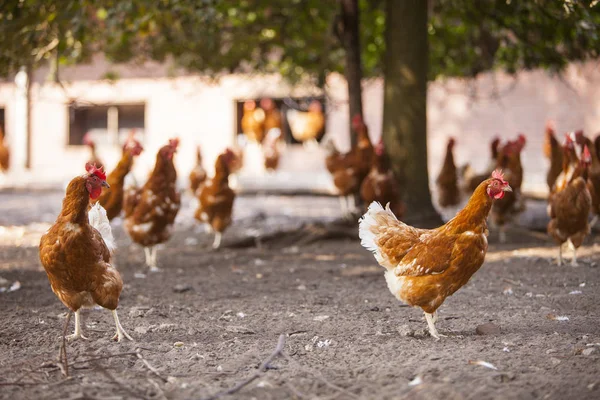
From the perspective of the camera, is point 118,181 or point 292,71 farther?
point 292,71

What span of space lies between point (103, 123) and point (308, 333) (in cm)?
1989

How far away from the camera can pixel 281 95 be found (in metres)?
19.6

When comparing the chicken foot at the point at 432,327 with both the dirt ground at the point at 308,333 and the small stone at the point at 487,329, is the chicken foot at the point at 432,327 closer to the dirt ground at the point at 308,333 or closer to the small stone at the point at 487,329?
the dirt ground at the point at 308,333

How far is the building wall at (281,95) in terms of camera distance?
1741 cm

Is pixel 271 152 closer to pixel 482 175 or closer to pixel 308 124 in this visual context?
pixel 308 124

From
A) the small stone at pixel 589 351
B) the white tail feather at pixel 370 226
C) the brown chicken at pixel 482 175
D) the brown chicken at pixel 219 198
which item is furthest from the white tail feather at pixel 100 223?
the brown chicken at pixel 482 175

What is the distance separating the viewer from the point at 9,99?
71.9 feet

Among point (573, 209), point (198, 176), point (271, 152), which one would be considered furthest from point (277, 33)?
point (271, 152)

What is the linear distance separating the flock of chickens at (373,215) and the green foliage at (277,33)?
→ 4.34 ft

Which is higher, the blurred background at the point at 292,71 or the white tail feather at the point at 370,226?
the blurred background at the point at 292,71

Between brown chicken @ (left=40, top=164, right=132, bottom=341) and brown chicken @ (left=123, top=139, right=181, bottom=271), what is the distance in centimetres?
257

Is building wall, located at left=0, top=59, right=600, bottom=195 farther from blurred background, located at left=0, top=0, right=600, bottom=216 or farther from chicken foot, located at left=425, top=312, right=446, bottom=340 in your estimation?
chicken foot, located at left=425, top=312, right=446, bottom=340

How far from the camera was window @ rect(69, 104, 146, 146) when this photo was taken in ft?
74.4

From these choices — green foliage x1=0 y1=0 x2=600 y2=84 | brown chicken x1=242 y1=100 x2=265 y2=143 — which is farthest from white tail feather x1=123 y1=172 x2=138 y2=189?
brown chicken x1=242 y1=100 x2=265 y2=143
